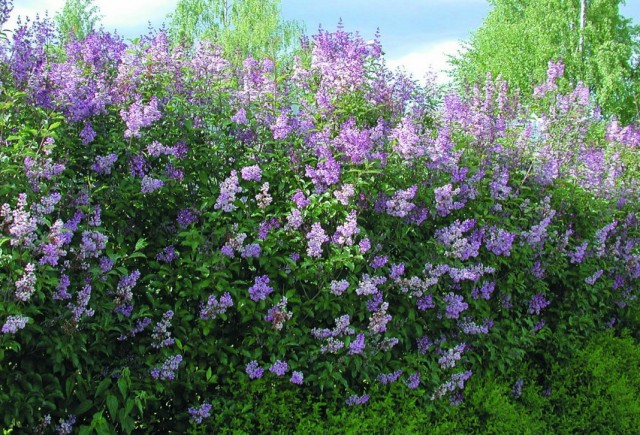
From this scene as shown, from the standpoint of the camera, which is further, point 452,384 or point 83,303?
point 452,384

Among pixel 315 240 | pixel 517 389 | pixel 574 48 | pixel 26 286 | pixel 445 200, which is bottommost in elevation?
pixel 574 48

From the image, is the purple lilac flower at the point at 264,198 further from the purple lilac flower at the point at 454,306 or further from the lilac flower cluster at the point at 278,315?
the purple lilac flower at the point at 454,306

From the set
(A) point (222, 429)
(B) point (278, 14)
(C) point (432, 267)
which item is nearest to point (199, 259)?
(A) point (222, 429)

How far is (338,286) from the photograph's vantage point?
396 centimetres

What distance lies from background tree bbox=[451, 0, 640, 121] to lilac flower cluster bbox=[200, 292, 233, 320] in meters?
21.1

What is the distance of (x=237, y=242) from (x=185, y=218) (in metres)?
0.35

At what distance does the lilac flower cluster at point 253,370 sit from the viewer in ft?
12.5

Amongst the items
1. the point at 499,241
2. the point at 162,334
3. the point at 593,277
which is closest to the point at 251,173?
the point at 162,334

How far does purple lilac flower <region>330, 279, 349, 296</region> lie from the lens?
395 cm

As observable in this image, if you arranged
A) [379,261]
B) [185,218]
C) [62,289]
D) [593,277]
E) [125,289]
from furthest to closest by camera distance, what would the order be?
1. [593,277]
2. [379,261]
3. [185,218]
4. [125,289]
5. [62,289]

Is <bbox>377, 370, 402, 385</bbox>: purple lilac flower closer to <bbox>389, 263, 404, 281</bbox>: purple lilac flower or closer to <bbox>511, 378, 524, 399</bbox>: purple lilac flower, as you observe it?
<bbox>389, 263, 404, 281</bbox>: purple lilac flower

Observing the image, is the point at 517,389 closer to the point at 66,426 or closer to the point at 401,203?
the point at 401,203

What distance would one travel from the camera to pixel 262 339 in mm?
3930

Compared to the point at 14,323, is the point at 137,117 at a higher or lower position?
higher
